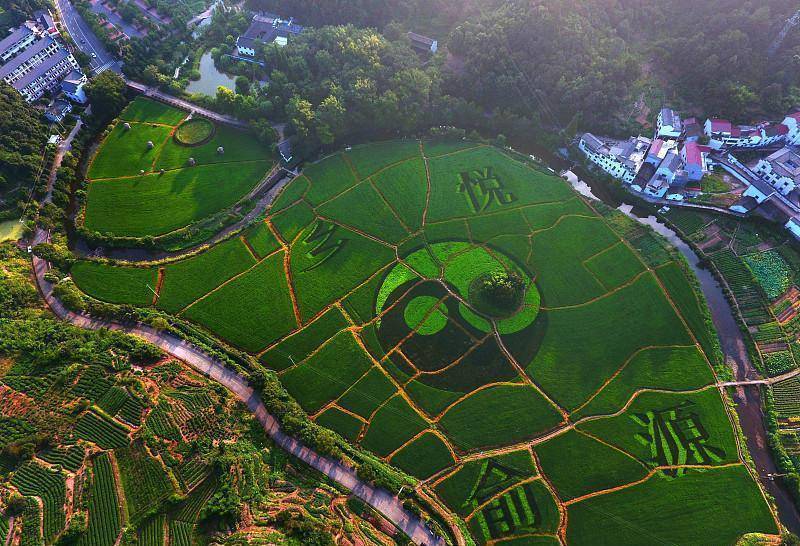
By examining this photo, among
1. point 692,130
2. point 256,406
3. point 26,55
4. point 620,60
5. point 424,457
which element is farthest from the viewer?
point 26,55

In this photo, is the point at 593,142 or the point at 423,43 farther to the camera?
the point at 423,43

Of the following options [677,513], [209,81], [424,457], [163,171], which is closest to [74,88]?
[209,81]

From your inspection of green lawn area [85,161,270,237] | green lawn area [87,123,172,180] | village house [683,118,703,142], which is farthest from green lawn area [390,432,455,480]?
village house [683,118,703,142]

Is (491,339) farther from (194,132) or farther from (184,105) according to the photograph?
(184,105)

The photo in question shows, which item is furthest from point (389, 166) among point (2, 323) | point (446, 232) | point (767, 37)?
point (767, 37)

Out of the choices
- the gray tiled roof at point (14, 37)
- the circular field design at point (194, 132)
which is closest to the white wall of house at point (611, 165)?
the circular field design at point (194, 132)

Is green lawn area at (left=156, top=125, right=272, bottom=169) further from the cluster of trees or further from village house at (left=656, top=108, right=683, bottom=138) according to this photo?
village house at (left=656, top=108, right=683, bottom=138)

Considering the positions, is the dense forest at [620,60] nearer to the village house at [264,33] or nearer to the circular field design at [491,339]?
the circular field design at [491,339]
